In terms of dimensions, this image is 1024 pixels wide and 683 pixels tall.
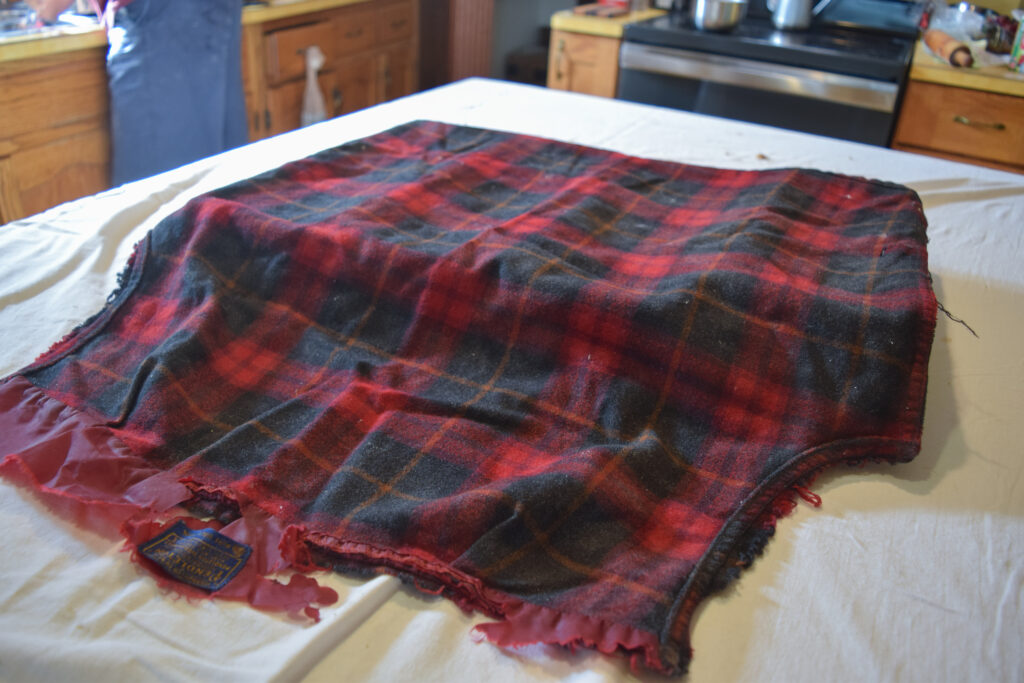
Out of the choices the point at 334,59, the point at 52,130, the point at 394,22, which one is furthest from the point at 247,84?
the point at 394,22

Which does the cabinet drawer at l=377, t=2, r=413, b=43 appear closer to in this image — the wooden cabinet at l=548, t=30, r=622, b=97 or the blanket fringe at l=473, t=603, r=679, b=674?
the wooden cabinet at l=548, t=30, r=622, b=97

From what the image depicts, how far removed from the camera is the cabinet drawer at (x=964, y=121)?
6.75 ft

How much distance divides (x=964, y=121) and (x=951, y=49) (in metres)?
0.19

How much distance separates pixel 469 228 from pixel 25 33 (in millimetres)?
1426

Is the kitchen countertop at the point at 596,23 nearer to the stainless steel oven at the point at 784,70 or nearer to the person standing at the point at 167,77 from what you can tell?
the stainless steel oven at the point at 784,70

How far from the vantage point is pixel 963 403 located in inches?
33.4

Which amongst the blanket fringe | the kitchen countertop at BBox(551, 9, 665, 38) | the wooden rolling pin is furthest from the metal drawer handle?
the blanket fringe

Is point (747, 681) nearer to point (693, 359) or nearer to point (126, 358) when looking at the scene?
point (693, 359)

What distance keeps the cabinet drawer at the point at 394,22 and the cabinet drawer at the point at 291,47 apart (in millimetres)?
331

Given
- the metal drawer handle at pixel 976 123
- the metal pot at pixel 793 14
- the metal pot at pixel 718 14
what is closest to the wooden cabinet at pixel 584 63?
the metal pot at pixel 718 14

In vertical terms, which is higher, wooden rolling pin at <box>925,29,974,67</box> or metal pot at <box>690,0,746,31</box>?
metal pot at <box>690,0,746,31</box>

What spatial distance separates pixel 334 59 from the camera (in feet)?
8.95

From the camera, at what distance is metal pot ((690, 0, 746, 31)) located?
2363 mm

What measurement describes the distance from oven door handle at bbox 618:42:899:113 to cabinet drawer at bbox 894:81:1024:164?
0.24ft
